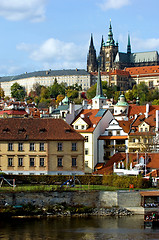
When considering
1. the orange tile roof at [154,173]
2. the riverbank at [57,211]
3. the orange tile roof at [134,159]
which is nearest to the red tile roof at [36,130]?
the orange tile roof at [134,159]

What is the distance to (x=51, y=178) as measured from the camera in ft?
198

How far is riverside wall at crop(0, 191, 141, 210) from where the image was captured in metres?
53.9

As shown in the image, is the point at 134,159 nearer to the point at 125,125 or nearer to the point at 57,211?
the point at 57,211

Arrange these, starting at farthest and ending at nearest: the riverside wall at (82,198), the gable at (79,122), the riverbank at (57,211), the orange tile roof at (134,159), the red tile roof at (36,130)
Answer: the gable at (79,122)
the red tile roof at (36,130)
the orange tile roof at (134,159)
the riverside wall at (82,198)
the riverbank at (57,211)

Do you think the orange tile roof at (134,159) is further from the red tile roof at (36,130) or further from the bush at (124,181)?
the red tile roof at (36,130)

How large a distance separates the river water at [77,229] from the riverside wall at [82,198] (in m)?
2.42

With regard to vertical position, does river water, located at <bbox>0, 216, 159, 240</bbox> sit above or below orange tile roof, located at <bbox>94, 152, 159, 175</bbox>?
below

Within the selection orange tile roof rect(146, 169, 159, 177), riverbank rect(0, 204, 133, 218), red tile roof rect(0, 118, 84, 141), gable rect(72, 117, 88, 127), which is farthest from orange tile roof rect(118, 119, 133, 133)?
riverbank rect(0, 204, 133, 218)

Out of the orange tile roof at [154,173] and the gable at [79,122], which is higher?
the gable at [79,122]

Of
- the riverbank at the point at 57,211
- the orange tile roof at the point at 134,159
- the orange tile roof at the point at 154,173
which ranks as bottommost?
the riverbank at the point at 57,211

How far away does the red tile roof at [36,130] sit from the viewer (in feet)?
217

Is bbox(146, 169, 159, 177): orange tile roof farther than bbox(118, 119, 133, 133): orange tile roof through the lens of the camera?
No

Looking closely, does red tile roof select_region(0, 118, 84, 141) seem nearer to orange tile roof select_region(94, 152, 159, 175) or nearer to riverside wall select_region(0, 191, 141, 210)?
orange tile roof select_region(94, 152, 159, 175)

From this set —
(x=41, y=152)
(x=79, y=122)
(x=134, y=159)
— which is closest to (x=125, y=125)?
(x=79, y=122)
